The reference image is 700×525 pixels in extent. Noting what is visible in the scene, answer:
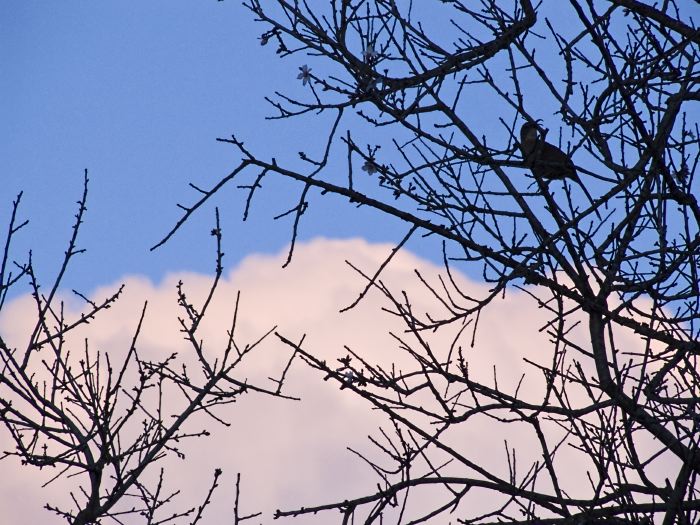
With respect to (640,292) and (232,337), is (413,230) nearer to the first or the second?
(640,292)

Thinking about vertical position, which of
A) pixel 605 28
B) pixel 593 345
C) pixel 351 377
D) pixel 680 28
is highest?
pixel 605 28

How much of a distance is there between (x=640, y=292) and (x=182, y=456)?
297 cm

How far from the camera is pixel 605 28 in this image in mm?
5195

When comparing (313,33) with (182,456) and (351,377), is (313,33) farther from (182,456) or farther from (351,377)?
(182,456)

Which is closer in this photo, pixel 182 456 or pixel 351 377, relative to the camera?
pixel 351 377

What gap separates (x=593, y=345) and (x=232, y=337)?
225 centimetres

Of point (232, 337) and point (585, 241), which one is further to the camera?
point (232, 337)

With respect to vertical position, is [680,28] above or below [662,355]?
above

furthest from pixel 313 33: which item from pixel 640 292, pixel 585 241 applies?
pixel 640 292

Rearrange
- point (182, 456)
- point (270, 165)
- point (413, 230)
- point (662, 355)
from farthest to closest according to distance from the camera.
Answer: point (182, 456) → point (662, 355) → point (413, 230) → point (270, 165)

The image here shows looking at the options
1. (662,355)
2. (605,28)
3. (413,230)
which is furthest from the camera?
(605,28)

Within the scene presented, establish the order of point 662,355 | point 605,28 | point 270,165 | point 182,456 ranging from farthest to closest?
point 182,456 → point 605,28 → point 662,355 → point 270,165

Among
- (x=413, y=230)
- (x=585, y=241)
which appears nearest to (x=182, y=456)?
(x=413, y=230)

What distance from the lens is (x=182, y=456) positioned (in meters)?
5.80
